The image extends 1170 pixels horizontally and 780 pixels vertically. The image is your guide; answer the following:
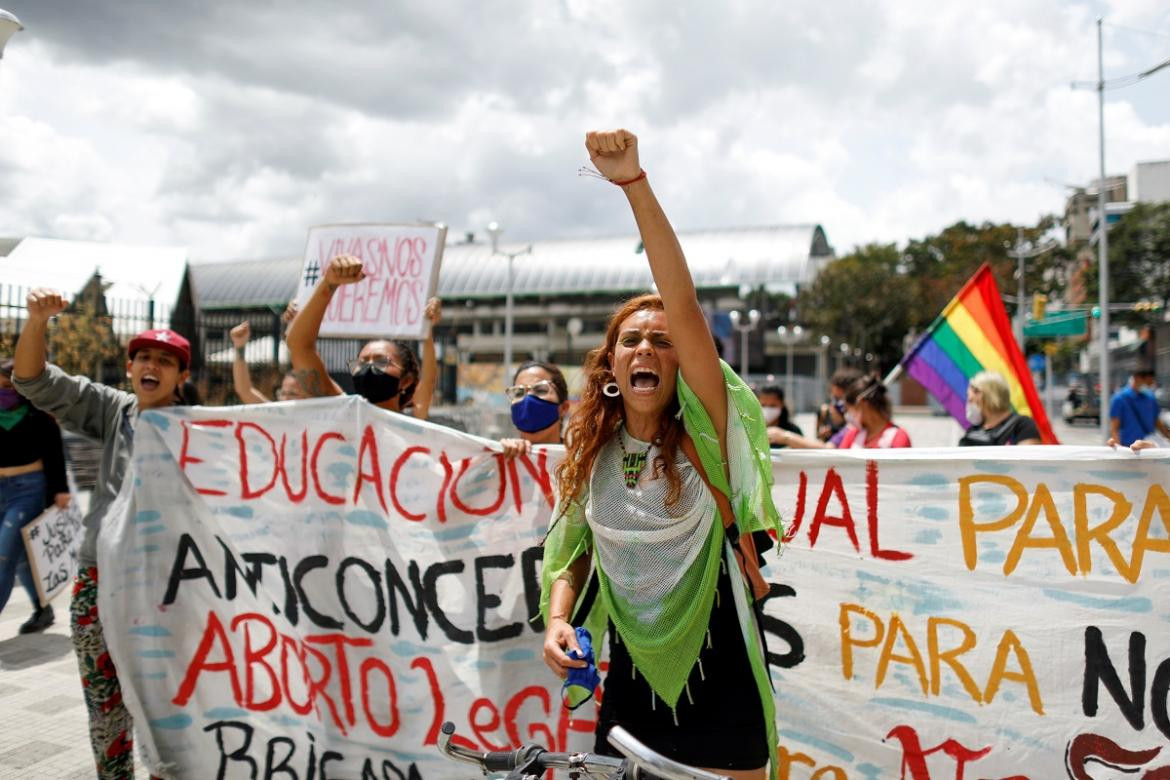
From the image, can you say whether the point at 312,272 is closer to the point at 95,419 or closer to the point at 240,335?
the point at 240,335

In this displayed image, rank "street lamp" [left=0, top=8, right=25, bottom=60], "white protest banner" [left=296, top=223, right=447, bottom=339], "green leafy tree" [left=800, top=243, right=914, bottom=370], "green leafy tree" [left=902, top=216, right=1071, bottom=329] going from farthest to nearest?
"green leafy tree" [left=800, top=243, right=914, bottom=370], "green leafy tree" [left=902, top=216, right=1071, bottom=329], "white protest banner" [left=296, top=223, right=447, bottom=339], "street lamp" [left=0, top=8, right=25, bottom=60]

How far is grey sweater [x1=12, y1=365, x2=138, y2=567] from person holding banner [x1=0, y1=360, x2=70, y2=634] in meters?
2.23

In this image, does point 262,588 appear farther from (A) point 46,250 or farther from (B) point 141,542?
(A) point 46,250

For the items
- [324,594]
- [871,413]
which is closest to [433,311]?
[324,594]

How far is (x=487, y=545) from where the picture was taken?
309 centimetres

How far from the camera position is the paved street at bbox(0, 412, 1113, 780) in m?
3.53

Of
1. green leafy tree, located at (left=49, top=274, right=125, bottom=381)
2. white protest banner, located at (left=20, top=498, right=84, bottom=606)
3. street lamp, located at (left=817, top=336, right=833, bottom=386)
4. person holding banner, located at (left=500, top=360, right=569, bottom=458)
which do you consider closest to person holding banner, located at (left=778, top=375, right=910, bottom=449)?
person holding banner, located at (left=500, top=360, right=569, bottom=458)

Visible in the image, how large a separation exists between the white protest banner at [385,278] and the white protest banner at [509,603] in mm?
2180

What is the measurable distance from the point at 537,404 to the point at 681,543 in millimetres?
1484

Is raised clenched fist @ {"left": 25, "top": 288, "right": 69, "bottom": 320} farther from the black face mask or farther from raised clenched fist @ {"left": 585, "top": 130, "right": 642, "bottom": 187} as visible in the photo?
raised clenched fist @ {"left": 585, "top": 130, "right": 642, "bottom": 187}

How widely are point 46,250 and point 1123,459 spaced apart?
203 inches

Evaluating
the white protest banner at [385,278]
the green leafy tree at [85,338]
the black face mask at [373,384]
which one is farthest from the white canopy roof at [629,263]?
the black face mask at [373,384]

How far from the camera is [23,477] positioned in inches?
206

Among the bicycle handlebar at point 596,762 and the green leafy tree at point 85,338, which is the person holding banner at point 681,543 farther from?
the green leafy tree at point 85,338
